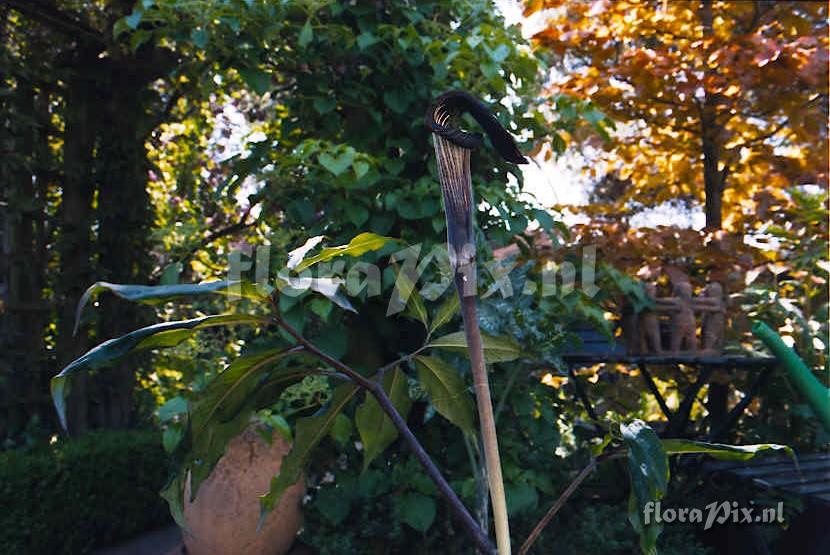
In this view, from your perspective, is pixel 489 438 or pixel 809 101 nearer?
pixel 489 438

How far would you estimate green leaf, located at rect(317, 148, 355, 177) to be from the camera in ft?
7.16

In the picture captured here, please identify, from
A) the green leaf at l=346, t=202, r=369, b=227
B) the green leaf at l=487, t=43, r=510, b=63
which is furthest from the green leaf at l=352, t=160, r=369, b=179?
the green leaf at l=487, t=43, r=510, b=63

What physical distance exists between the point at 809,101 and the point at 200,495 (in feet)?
10.0

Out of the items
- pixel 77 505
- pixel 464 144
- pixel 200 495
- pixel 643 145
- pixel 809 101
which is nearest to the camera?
pixel 464 144

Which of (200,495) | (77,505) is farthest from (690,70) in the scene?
(77,505)

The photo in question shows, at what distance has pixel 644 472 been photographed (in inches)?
26.4

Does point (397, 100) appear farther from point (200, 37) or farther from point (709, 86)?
point (709, 86)

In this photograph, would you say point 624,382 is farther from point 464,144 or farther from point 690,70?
point 464,144

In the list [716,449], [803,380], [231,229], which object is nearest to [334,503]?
[803,380]

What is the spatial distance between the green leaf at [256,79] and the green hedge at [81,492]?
5.58ft

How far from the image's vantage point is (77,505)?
2.80m

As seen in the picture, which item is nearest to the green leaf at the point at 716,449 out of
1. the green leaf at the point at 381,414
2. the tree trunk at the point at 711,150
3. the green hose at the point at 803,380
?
the green leaf at the point at 381,414

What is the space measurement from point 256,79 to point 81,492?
6.14 feet

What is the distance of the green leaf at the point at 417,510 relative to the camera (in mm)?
2176
